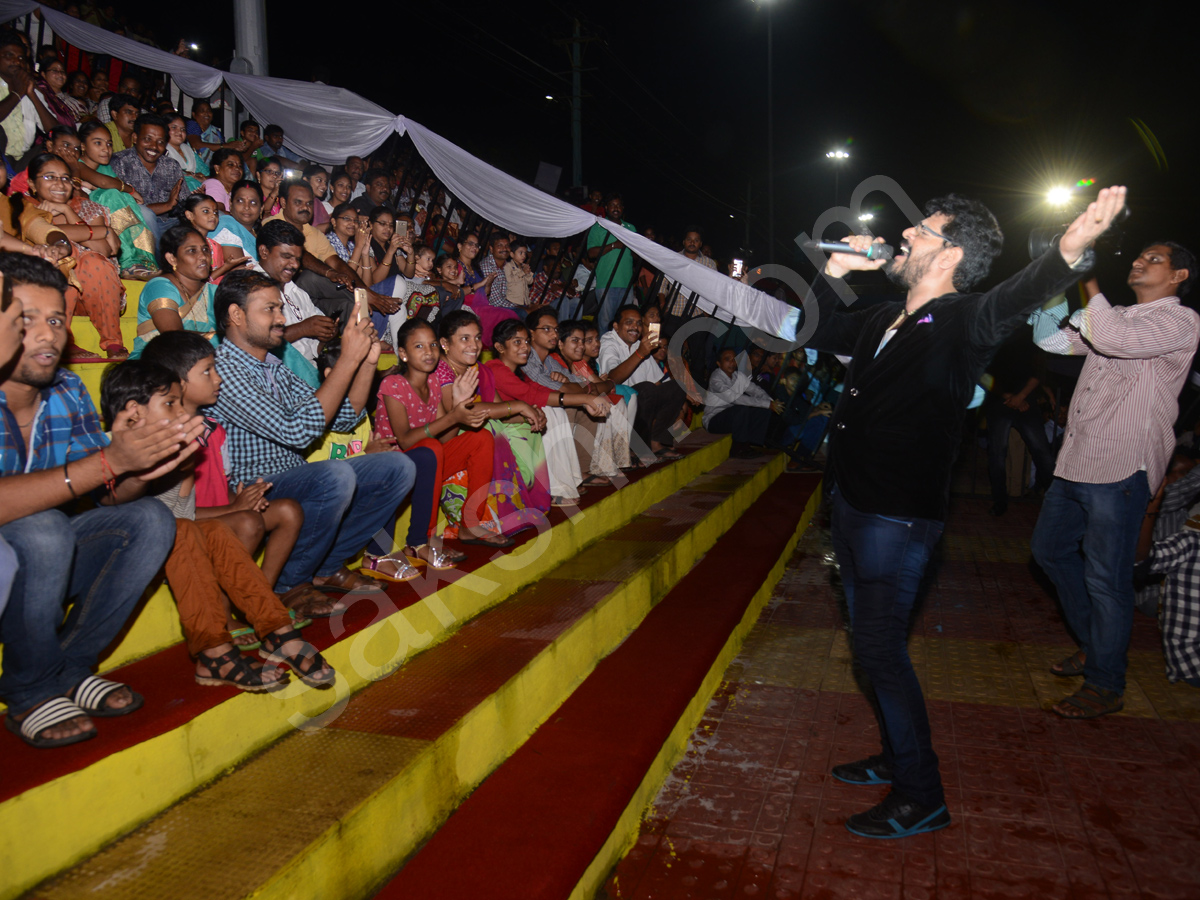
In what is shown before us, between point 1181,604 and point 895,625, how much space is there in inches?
84.4

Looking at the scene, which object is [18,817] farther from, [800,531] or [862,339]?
[800,531]

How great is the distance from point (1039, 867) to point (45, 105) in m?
7.52

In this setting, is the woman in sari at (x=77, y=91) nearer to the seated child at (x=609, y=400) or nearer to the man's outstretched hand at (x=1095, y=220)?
the seated child at (x=609, y=400)

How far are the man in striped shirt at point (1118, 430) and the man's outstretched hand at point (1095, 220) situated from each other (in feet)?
4.23

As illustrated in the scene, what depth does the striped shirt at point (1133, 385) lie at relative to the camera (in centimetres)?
291

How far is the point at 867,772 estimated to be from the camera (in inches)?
106

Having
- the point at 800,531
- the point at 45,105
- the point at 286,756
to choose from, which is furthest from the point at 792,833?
the point at 45,105

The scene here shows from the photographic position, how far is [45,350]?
2168 millimetres

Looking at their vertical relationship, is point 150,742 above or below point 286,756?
above

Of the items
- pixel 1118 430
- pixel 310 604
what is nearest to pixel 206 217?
pixel 310 604

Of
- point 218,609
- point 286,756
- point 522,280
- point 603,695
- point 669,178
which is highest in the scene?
point 669,178

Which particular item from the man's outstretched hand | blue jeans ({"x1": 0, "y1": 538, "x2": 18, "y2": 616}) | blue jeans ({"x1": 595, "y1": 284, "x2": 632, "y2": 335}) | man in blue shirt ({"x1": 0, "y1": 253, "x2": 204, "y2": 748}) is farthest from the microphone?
blue jeans ({"x1": 595, "y1": 284, "x2": 632, "y2": 335})

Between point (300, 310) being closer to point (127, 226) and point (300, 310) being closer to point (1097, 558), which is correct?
point (127, 226)

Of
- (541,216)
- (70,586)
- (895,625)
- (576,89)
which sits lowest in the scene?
(895,625)
